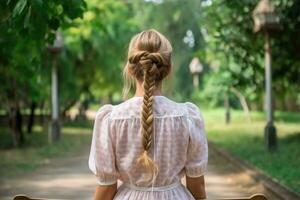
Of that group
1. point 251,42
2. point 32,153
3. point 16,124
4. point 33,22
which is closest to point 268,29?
point 251,42

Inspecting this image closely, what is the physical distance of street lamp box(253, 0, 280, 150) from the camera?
1462 centimetres

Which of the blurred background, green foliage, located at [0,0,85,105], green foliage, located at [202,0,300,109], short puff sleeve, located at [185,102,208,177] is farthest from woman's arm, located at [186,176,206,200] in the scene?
green foliage, located at [202,0,300,109]

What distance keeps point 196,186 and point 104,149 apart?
0.51 meters

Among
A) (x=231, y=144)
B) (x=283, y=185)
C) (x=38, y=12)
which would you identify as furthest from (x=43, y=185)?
(x=231, y=144)

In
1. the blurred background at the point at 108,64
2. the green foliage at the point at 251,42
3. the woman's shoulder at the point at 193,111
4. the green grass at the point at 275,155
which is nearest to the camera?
the woman's shoulder at the point at 193,111

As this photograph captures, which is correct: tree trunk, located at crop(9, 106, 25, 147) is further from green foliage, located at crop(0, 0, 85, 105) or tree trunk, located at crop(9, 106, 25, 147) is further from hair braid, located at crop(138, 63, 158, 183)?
hair braid, located at crop(138, 63, 158, 183)

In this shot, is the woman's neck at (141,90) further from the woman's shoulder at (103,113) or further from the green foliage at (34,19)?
the green foliage at (34,19)

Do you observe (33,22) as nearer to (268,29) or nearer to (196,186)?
(196,186)

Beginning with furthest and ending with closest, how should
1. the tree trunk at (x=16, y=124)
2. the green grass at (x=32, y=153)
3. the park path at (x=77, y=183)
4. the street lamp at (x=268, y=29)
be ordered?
the tree trunk at (x=16, y=124)
the street lamp at (x=268, y=29)
the green grass at (x=32, y=153)
the park path at (x=77, y=183)

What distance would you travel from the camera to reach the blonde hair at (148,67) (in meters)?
2.81

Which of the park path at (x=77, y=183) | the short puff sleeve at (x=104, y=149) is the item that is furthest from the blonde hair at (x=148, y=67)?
the park path at (x=77, y=183)

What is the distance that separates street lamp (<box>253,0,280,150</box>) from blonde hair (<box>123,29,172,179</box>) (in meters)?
12.0

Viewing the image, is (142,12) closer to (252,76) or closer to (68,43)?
(68,43)

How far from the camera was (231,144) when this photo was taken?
694 inches
